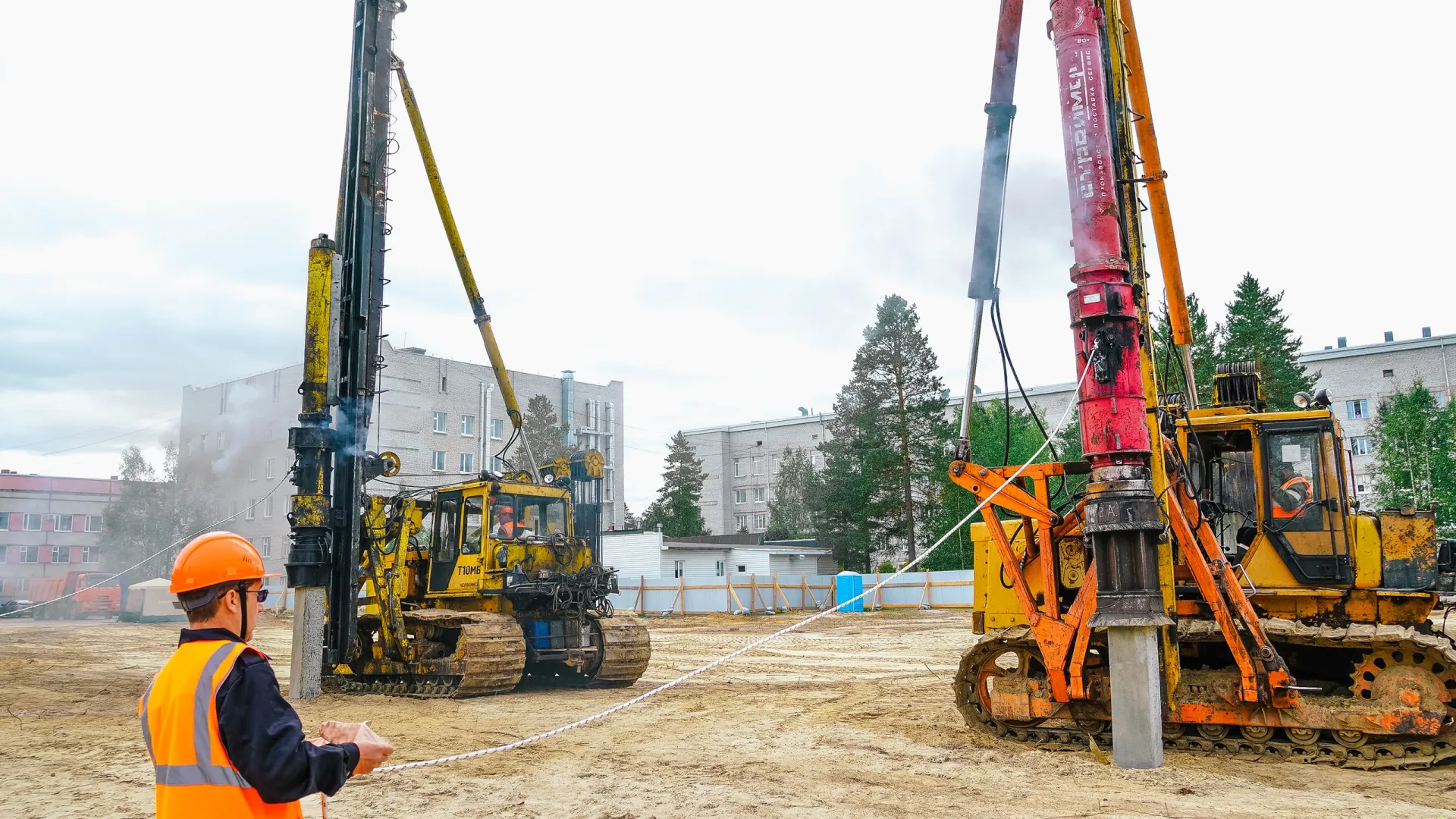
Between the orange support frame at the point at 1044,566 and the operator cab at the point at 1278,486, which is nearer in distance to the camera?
the orange support frame at the point at 1044,566

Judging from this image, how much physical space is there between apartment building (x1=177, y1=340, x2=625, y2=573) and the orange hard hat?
2336 centimetres

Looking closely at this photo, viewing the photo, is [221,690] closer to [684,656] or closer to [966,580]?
[684,656]

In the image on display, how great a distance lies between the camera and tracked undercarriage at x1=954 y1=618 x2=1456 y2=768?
7.87 meters

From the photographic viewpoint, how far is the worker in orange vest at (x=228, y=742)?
111 inches

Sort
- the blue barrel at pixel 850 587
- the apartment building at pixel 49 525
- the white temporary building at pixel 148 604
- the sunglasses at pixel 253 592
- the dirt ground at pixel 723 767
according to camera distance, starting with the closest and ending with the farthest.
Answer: the sunglasses at pixel 253 592, the dirt ground at pixel 723 767, the blue barrel at pixel 850 587, the white temporary building at pixel 148 604, the apartment building at pixel 49 525

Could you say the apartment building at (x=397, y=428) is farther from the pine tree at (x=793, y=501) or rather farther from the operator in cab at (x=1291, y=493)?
the operator in cab at (x=1291, y=493)

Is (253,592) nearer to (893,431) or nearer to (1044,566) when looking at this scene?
(1044,566)

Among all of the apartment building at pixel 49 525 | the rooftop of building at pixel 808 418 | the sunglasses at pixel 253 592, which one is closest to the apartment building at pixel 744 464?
the rooftop of building at pixel 808 418

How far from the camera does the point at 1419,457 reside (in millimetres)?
42562

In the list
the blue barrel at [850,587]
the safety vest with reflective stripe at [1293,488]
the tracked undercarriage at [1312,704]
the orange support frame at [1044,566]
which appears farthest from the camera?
the blue barrel at [850,587]

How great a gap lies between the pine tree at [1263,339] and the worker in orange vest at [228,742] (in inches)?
1806

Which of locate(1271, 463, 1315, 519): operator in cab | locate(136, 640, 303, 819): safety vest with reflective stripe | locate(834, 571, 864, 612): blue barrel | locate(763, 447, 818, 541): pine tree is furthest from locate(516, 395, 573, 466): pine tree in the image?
locate(136, 640, 303, 819): safety vest with reflective stripe

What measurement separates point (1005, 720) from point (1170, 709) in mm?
1418

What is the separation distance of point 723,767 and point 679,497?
57623 millimetres
